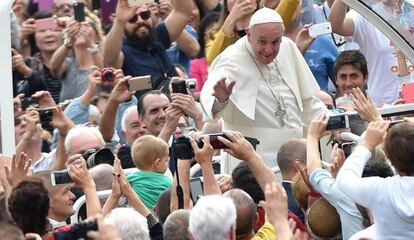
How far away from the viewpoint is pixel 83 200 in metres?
10.5

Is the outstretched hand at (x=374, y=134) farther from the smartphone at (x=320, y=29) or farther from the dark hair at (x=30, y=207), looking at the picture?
the smartphone at (x=320, y=29)

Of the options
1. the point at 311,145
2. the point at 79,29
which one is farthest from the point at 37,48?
the point at 311,145

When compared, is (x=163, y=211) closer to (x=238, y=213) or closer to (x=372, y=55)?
(x=238, y=213)

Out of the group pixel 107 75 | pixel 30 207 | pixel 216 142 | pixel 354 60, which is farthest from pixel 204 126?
pixel 30 207

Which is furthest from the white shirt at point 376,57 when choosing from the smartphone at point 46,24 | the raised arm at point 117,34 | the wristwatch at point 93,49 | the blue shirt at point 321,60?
the smartphone at point 46,24

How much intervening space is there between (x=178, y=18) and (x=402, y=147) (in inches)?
260

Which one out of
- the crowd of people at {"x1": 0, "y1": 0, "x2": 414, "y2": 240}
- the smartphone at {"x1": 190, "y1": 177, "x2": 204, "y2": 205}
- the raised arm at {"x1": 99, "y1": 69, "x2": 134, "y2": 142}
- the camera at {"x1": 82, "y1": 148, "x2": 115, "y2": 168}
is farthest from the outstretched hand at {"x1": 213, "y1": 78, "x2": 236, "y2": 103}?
the raised arm at {"x1": 99, "y1": 69, "x2": 134, "y2": 142}

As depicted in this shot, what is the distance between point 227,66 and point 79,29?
288 cm

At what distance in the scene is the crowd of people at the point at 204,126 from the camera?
859cm

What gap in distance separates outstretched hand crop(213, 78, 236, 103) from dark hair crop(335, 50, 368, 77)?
6.40ft

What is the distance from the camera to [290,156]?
397 inches

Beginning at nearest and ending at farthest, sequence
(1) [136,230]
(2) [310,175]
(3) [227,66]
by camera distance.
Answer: (1) [136,230] < (2) [310,175] < (3) [227,66]

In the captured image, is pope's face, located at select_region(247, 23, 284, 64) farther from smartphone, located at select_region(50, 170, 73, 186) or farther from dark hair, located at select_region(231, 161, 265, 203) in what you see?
smartphone, located at select_region(50, 170, 73, 186)

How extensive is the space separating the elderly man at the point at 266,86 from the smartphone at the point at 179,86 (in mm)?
157
